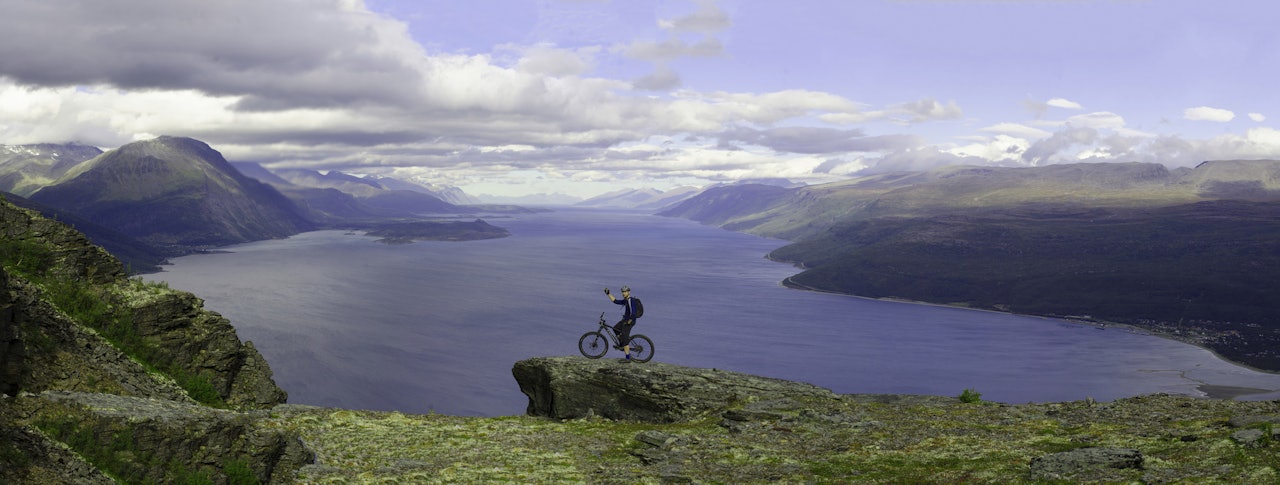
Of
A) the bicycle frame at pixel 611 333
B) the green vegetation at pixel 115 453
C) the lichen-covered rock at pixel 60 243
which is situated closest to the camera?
the green vegetation at pixel 115 453

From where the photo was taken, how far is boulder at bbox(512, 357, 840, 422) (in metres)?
30.3

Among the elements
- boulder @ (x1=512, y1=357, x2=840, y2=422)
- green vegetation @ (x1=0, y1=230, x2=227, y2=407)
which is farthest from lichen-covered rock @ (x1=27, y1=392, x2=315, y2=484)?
boulder @ (x1=512, y1=357, x2=840, y2=422)

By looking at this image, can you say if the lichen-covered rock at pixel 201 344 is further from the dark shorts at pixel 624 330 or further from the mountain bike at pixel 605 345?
the dark shorts at pixel 624 330

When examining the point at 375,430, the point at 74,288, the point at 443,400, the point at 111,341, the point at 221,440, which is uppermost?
the point at 74,288

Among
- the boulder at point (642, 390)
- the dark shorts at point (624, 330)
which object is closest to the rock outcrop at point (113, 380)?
the boulder at point (642, 390)

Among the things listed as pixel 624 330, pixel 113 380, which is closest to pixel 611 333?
pixel 624 330

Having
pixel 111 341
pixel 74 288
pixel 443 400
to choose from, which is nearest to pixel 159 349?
pixel 111 341

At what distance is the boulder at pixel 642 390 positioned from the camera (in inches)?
1194

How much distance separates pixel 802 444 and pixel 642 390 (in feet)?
29.9

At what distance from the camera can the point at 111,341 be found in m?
23.4

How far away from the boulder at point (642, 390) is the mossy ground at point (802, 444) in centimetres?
156

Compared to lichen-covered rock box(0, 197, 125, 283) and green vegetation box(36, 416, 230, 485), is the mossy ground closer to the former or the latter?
green vegetation box(36, 416, 230, 485)

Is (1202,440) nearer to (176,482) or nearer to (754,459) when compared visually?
(754,459)

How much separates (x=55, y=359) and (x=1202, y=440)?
3230cm
